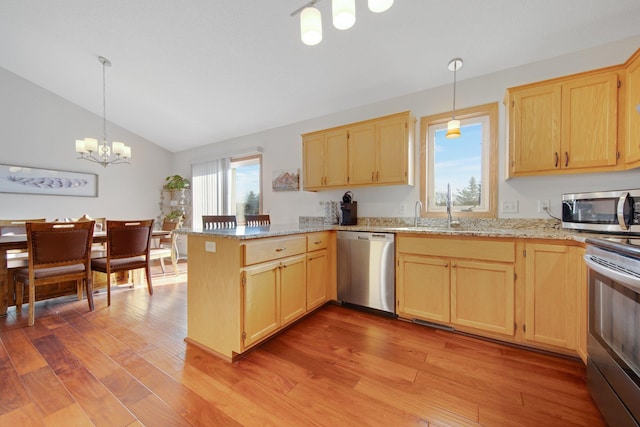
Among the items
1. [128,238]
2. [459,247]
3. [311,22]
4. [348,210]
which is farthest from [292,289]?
[128,238]

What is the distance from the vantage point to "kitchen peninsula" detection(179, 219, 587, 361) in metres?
1.70

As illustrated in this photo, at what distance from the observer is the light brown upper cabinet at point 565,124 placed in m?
1.84

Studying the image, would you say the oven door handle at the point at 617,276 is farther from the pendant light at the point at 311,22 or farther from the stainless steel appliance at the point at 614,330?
the pendant light at the point at 311,22

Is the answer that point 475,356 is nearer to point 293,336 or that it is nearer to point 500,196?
point 293,336

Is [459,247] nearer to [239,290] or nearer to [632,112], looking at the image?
[632,112]

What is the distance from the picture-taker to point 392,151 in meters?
2.71

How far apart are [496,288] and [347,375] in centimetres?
132

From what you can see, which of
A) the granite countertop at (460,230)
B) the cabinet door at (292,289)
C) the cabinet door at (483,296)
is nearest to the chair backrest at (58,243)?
the granite countertop at (460,230)

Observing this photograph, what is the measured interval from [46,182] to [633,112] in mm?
7155

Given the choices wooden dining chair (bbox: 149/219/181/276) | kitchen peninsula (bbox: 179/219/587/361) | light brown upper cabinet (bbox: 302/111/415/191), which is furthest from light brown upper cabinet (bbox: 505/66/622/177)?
wooden dining chair (bbox: 149/219/181/276)

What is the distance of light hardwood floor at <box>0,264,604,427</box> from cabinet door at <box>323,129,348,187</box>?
165cm

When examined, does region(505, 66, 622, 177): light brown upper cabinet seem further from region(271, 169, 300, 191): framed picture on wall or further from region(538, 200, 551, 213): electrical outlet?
region(271, 169, 300, 191): framed picture on wall

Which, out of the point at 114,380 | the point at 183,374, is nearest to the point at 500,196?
the point at 183,374

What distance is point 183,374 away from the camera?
158cm
